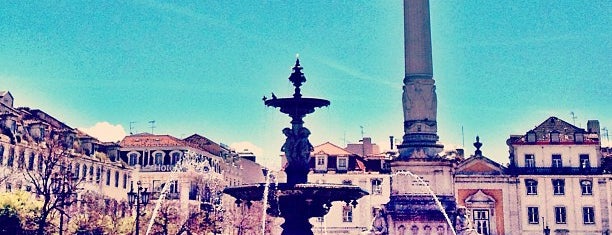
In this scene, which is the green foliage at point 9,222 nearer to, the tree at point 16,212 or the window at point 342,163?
the tree at point 16,212

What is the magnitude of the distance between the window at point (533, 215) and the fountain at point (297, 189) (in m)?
48.8

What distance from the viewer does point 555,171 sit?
220 feet

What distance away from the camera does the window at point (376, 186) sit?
70.6 m

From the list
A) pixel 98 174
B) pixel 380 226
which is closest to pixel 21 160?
pixel 98 174

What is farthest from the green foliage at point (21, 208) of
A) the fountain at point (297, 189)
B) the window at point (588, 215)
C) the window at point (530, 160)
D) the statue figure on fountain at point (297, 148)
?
the window at point (588, 215)

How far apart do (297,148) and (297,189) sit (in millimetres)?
1935

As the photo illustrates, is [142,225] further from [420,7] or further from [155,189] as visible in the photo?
[420,7]

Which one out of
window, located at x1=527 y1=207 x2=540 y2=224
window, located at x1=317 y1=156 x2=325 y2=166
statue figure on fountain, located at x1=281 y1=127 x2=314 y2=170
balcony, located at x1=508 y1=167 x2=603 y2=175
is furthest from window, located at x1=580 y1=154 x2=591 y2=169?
statue figure on fountain, located at x1=281 y1=127 x2=314 y2=170

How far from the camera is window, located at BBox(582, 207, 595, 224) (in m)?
66.4

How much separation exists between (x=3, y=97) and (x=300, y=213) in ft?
129

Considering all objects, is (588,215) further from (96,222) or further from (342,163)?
(96,222)

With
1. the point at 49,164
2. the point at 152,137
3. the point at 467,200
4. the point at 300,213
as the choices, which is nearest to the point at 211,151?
the point at 152,137

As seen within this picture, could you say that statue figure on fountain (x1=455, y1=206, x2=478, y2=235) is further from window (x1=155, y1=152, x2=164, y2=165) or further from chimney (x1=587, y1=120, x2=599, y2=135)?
chimney (x1=587, y1=120, x2=599, y2=135)

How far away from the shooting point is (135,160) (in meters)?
70.5
